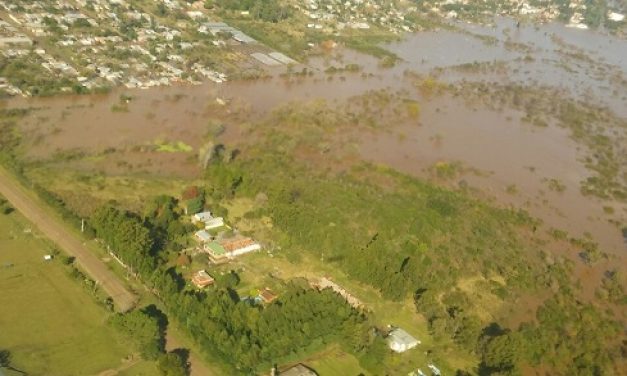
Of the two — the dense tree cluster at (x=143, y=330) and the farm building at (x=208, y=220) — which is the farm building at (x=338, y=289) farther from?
the dense tree cluster at (x=143, y=330)

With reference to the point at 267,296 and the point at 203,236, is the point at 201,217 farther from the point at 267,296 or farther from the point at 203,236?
the point at 267,296

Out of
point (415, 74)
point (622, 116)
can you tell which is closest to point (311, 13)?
point (415, 74)

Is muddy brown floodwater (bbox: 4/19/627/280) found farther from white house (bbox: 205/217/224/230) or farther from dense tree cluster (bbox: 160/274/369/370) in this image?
dense tree cluster (bbox: 160/274/369/370)

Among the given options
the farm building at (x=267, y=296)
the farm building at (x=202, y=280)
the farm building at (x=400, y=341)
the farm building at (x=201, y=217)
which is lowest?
the farm building at (x=201, y=217)

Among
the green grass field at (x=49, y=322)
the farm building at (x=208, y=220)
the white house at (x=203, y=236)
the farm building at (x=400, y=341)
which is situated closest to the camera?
the green grass field at (x=49, y=322)

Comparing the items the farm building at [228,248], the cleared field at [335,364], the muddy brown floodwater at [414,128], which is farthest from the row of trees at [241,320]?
the muddy brown floodwater at [414,128]

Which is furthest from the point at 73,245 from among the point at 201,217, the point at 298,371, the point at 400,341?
the point at 400,341
